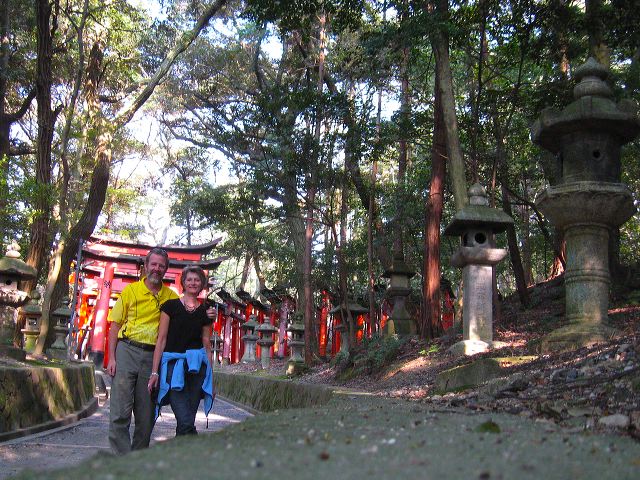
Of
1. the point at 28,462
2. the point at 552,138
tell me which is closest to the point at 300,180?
the point at 552,138

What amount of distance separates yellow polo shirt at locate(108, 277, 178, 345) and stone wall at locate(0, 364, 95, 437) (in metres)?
3.15

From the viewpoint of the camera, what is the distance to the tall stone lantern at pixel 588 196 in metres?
7.14

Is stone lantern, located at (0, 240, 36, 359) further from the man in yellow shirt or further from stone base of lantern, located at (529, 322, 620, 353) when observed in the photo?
stone base of lantern, located at (529, 322, 620, 353)

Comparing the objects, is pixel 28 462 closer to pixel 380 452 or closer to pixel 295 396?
pixel 380 452

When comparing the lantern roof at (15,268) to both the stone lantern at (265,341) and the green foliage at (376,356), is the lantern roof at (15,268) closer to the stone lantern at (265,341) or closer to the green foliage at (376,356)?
the green foliage at (376,356)

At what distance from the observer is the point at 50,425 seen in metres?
8.37

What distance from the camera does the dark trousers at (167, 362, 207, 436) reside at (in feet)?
14.5

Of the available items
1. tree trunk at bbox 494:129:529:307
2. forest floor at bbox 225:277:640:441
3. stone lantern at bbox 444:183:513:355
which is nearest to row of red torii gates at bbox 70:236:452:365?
tree trunk at bbox 494:129:529:307

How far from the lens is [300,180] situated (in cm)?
1645

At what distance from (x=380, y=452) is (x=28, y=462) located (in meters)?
4.54

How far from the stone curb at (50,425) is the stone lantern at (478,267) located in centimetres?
548

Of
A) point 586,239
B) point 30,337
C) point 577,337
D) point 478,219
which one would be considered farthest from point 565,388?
point 30,337

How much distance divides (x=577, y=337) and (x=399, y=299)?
8967mm

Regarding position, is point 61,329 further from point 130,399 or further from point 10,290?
point 130,399
